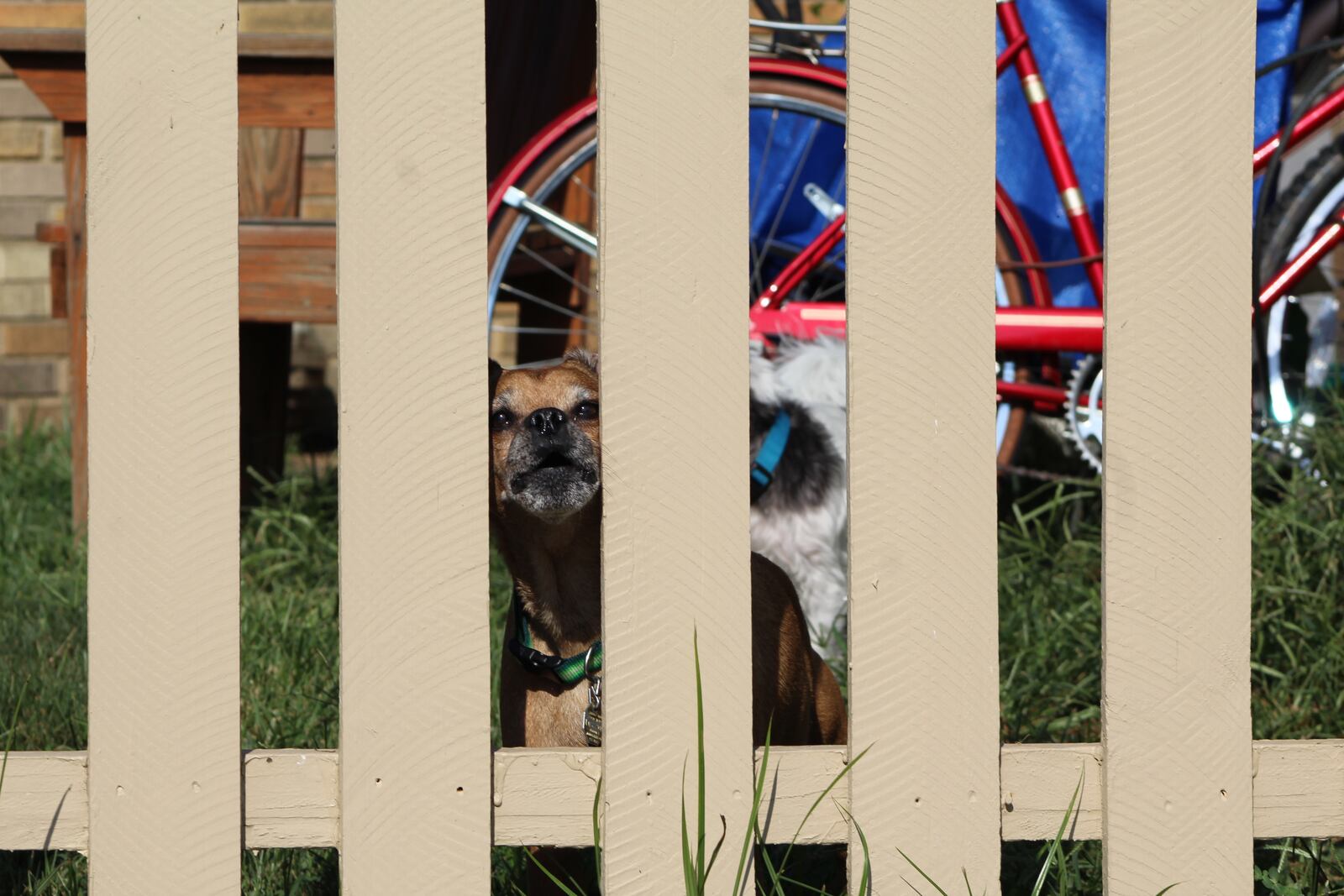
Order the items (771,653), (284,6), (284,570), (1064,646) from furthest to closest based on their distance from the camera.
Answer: (284,6) → (284,570) → (1064,646) → (771,653)

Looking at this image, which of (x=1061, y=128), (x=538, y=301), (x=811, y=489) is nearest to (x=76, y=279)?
(x=538, y=301)

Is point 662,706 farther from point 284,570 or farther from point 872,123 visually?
point 284,570

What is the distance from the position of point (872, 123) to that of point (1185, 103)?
1.19ft

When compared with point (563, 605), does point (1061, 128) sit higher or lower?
higher

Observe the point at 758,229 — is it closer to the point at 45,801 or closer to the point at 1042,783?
the point at 1042,783

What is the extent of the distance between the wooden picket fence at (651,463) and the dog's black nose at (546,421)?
2.52 ft

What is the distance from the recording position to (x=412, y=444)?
5.44 ft

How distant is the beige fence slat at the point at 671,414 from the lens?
5.38ft

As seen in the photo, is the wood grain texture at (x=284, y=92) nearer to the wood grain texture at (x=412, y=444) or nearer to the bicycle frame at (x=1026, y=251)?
the bicycle frame at (x=1026, y=251)

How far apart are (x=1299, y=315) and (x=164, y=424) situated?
10.6 ft

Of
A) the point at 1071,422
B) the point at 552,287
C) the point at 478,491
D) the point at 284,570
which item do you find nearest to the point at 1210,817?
the point at 478,491

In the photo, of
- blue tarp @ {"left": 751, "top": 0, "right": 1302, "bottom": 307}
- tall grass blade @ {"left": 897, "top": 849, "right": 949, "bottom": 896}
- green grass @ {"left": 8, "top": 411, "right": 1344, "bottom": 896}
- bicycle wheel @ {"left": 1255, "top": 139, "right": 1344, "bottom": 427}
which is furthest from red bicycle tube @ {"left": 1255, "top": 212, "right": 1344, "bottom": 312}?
tall grass blade @ {"left": 897, "top": 849, "right": 949, "bottom": 896}

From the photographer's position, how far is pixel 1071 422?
347cm

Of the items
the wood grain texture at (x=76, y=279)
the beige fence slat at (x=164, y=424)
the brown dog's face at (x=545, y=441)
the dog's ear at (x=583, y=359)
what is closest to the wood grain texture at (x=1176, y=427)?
the brown dog's face at (x=545, y=441)
